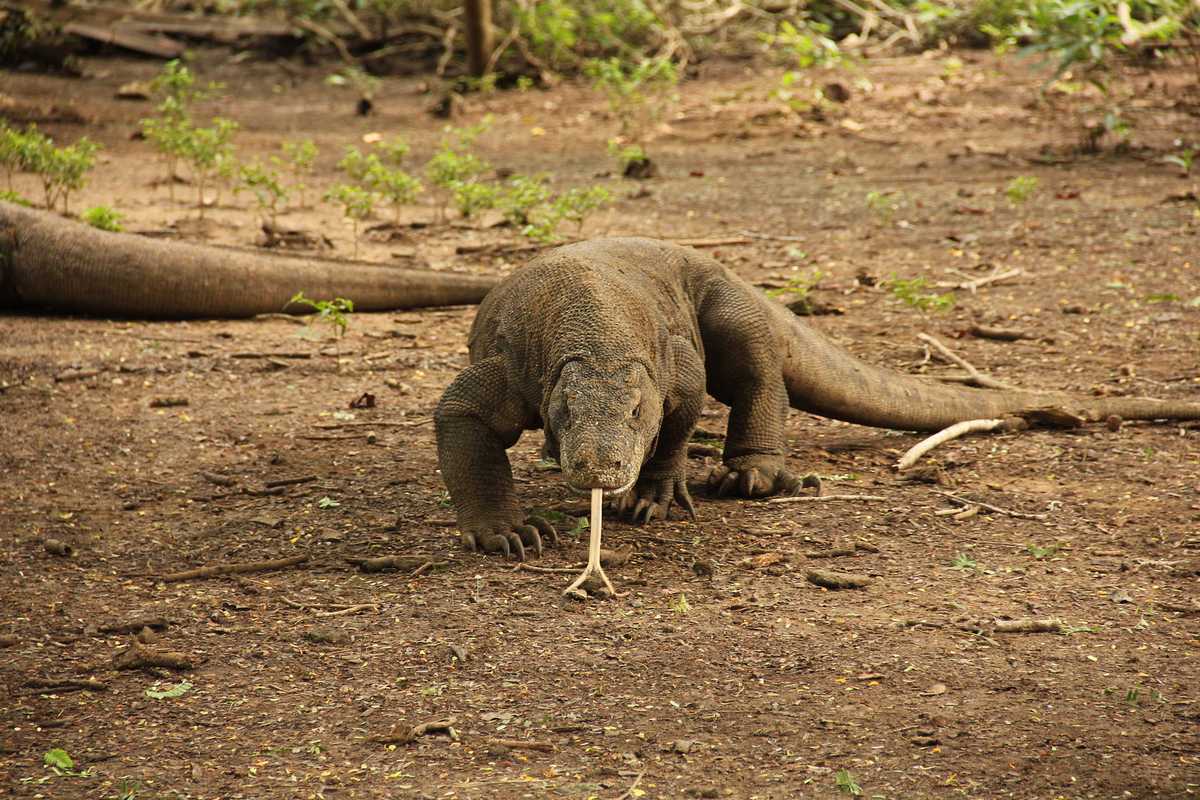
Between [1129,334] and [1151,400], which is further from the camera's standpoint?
[1129,334]

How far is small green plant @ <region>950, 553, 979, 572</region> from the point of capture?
147 inches

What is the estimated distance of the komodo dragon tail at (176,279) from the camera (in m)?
6.46

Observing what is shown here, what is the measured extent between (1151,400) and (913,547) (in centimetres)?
156

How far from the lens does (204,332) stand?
6359 millimetres

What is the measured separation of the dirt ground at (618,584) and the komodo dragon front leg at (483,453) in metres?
0.11

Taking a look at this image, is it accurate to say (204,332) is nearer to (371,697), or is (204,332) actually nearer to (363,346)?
(363,346)

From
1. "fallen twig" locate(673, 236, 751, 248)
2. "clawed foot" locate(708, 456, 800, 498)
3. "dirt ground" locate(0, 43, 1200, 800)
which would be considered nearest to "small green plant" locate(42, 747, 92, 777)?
"dirt ground" locate(0, 43, 1200, 800)

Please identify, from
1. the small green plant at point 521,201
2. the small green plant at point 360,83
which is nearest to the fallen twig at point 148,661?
the small green plant at point 521,201

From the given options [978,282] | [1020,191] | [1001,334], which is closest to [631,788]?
[1001,334]

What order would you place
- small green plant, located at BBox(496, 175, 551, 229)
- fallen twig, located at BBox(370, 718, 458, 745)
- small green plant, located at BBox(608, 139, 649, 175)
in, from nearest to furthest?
fallen twig, located at BBox(370, 718, 458, 745), small green plant, located at BBox(496, 175, 551, 229), small green plant, located at BBox(608, 139, 649, 175)

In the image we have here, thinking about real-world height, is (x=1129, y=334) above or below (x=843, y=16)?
below

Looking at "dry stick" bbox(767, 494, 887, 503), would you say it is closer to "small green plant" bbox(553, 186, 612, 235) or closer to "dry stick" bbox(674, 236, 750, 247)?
"small green plant" bbox(553, 186, 612, 235)

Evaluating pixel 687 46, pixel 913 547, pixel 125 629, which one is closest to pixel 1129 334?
pixel 913 547

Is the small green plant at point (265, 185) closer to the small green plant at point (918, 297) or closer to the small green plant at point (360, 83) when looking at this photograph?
the small green plant at point (918, 297)
